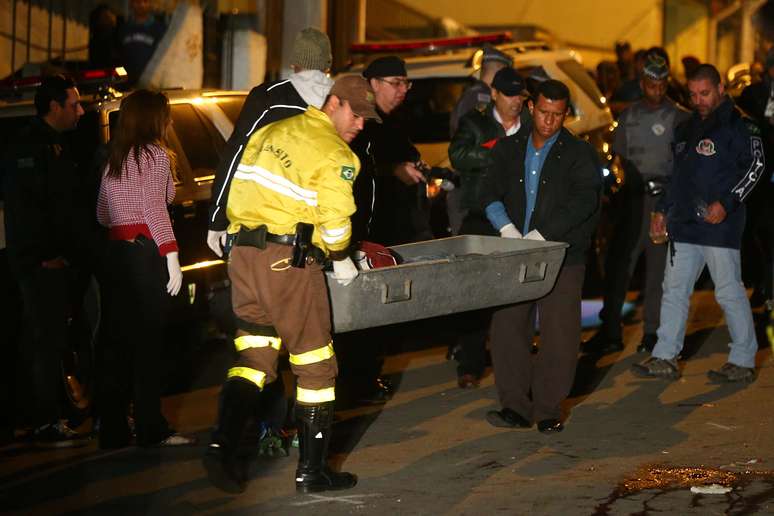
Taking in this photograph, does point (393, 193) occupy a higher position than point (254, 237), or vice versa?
point (254, 237)

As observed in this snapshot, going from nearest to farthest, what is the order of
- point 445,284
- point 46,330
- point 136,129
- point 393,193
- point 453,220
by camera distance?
1. point 445,284
2. point 136,129
3. point 46,330
4. point 393,193
5. point 453,220

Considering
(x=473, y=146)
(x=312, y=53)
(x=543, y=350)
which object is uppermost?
(x=312, y=53)

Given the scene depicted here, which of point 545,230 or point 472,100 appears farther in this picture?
point 472,100

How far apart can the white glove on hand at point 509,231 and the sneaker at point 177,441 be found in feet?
6.67

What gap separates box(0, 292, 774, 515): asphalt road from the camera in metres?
6.71

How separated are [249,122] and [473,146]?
201 cm

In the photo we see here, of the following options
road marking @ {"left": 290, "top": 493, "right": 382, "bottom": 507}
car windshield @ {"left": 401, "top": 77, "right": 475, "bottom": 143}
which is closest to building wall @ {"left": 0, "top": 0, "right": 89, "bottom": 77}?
car windshield @ {"left": 401, "top": 77, "right": 475, "bottom": 143}

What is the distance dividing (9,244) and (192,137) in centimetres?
228

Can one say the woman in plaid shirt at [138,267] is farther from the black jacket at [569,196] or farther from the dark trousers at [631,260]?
the dark trousers at [631,260]

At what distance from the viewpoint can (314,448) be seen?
6848 millimetres

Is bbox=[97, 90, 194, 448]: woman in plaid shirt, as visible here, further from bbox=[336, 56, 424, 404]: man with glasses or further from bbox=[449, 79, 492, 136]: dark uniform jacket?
bbox=[449, 79, 492, 136]: dark uniform jacket

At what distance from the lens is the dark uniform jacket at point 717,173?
9078 mm

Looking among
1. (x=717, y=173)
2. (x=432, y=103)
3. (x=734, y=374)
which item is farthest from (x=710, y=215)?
(x=432, y=103)

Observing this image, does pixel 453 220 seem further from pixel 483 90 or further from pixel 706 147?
pixel 706 147
